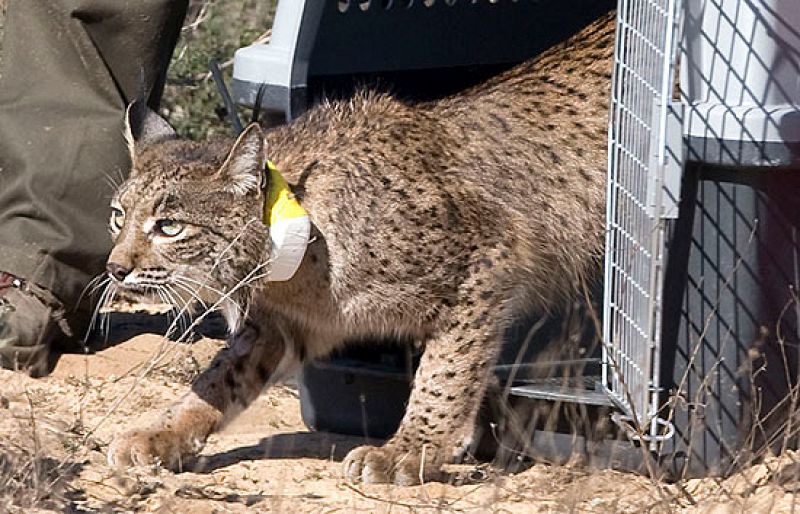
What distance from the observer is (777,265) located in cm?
365

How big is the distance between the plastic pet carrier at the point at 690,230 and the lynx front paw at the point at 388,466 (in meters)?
0.29

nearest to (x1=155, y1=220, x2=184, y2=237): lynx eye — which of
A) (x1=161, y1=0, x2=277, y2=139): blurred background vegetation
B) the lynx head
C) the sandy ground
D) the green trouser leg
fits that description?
the lynx head

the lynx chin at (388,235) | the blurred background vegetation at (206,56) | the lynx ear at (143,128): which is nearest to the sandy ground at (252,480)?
the lynx chin at (388,235)

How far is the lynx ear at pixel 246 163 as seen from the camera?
366 centimetres

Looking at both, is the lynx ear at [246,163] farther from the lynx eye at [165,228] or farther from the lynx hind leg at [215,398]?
the lynx hind leg at [215,398]

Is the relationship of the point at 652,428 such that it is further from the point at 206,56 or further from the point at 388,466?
the point at 206,56

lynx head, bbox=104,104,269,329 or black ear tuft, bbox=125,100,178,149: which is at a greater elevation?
black ear tuft, bbox=125,100,178,149

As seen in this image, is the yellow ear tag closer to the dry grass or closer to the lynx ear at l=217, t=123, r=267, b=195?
the lynx ear at l=217, t=123, r=267, b=195

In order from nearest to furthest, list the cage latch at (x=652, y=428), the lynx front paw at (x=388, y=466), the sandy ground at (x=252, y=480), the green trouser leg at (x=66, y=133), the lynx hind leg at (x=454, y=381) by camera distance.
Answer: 1. the sandy ground at (x=252, y=480)
2. the cage latch at (x=652, y=428)
3. the lynx front paw at (x=388, y=466)
4. the lynx hind leg at (x=454, y=381)
5. the green trouser leg at (x=66, y=133)

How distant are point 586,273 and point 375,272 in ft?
2.33

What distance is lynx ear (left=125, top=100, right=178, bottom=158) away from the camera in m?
3.95

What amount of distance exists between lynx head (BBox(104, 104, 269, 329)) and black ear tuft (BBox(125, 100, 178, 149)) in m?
0.14

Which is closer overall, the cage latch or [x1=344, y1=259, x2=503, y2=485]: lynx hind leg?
the cage latch

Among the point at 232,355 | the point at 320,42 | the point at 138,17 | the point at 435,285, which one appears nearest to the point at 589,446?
the point at 435,285
